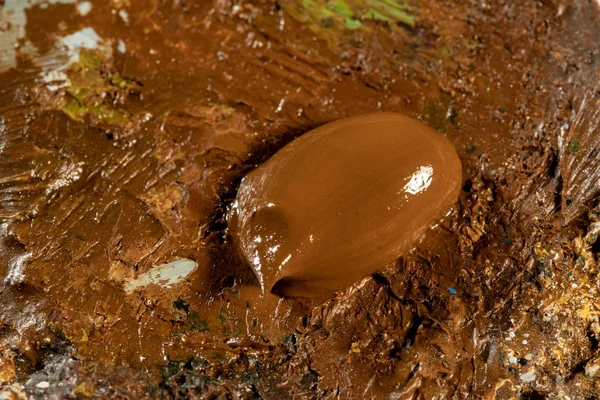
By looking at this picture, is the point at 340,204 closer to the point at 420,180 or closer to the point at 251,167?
the point at 420,180

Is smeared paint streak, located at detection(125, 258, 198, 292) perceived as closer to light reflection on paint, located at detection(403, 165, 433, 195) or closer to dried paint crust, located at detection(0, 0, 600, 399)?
dried paint crust, located at detection(0, 0, 600, 399)

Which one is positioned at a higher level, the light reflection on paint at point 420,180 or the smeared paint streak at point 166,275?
the light reflection on paint at point 420,180

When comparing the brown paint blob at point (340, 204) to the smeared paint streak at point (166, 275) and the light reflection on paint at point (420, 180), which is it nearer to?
the light reflection on paint at point (420, 180)

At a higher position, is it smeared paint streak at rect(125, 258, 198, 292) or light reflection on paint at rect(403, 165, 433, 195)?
light reflection on paint at rect(403, 165, 433, 195)

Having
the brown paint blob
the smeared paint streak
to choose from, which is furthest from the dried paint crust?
the brown paint blob

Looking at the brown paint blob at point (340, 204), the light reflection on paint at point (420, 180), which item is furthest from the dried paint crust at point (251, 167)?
the light reflection on paint at point (420, 180)

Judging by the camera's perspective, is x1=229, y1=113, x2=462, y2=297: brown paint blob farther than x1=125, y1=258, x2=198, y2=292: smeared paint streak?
No

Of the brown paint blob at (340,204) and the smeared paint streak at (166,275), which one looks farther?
the smeared paint streak at (166,275)
